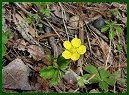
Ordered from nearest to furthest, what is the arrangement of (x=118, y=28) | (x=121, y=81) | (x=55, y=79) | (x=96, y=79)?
(x=55, y=79) → (x=96, y=79) → (x=121, y=81) → (x=118, y=28)

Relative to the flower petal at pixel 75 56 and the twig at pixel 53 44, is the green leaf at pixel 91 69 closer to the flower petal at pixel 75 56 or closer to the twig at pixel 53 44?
the flower petal at pixel 75 56

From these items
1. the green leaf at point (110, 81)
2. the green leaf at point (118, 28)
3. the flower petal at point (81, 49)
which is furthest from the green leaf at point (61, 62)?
the green leaf at point (118, 28)

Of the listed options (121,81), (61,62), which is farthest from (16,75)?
(121,81)

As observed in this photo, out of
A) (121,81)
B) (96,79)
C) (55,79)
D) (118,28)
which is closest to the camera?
(55,79)

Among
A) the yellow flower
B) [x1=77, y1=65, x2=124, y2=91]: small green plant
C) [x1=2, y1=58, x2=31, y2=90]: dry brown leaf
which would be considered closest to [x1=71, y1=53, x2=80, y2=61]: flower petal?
the yellow flower

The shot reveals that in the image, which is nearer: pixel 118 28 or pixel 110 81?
pixel 110 81

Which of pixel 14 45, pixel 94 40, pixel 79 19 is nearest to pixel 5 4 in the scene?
pixel 14 45

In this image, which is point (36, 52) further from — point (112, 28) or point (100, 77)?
point (112, 28)
